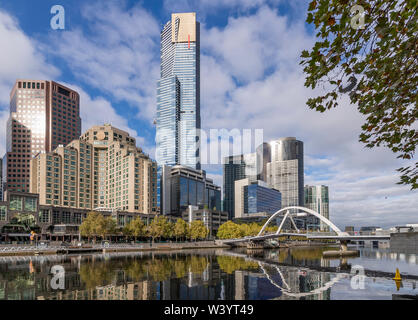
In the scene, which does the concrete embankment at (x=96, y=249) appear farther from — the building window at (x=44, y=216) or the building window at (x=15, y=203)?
the building window at (x=44, y=216)

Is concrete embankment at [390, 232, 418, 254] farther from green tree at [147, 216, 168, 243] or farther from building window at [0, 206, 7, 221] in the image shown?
building window at [0, 206, 7, 221]

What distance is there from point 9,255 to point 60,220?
171 ft

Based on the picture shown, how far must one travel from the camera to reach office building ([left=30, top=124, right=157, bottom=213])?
156625mm

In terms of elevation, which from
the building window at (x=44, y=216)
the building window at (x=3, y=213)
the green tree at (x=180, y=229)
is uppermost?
the building window at (x=3, y=213)

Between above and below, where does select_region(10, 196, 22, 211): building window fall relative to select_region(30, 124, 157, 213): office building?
below

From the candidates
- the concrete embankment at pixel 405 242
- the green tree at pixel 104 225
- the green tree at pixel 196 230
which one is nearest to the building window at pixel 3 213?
the green tree at pixel 104 225

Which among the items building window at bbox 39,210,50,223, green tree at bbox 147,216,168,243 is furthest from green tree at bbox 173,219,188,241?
building window at bbox 39,210,50,223

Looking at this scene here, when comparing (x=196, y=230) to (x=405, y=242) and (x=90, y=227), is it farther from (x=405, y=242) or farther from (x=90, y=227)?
(x=405, y=242)

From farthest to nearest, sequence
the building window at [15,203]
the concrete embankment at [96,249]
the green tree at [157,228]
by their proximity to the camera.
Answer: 1. the green tree at [157,228]
2. the building window at [15,203]
3. the concrete embankment at [96,249]

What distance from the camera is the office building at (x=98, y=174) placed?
15662 centimetres

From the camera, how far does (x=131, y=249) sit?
110 meters

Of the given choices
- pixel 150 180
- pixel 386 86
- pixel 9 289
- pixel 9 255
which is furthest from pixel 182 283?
pixel 150 180
